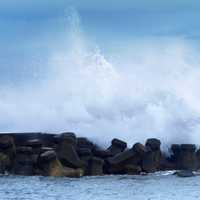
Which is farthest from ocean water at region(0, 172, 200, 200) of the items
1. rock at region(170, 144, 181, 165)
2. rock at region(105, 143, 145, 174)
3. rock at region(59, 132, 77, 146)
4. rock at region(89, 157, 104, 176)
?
rock at region(170, 144, 181, 165)

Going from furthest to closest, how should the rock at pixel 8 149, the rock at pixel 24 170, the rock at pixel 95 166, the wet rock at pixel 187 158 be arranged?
the wet rock at pixel 187 158 → the rock at pixel 95 166 → the rock at pixel 8 149 → the rock at pixel 24 170

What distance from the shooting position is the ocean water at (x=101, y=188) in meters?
21.1

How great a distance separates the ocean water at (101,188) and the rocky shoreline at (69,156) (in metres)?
0.77

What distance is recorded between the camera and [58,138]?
1081 inches

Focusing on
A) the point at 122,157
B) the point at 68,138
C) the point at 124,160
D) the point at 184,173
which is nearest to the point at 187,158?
the point at 184,173

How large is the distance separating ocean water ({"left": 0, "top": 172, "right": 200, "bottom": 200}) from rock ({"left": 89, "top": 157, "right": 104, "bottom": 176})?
2.68 ft

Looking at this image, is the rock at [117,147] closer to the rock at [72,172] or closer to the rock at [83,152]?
the rock at [83,152]

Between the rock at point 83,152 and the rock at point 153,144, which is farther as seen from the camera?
the rock at point 153,144

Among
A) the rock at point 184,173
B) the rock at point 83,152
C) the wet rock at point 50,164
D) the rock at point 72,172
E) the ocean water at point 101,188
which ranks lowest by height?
the ocean water at point 101,188

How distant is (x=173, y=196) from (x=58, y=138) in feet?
23.4

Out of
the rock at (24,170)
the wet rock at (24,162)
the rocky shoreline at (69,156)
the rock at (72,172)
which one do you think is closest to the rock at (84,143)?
the rocky shoreline at (69,156)

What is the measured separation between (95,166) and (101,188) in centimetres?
439

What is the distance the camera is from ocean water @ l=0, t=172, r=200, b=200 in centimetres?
2106

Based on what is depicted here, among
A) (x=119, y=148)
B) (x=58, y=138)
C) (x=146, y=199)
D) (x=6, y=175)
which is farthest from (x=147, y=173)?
(x=146, y=199)
